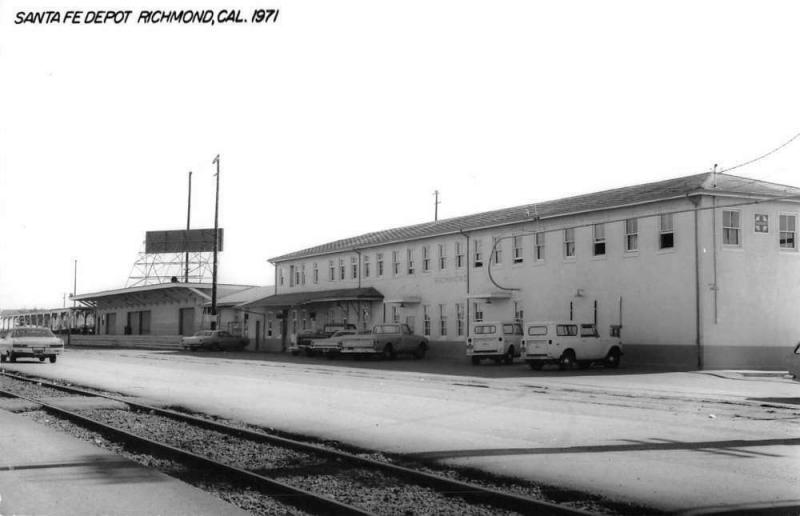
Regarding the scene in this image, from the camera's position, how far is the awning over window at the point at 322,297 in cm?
4984

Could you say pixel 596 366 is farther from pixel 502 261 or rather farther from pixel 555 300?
pixel 502 261

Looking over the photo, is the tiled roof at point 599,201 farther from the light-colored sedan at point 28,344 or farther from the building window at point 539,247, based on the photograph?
the light-colored sedan at point 28,344

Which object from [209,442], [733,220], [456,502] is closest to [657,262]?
[733,220]

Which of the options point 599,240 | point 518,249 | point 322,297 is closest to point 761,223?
point 599,240

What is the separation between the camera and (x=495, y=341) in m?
36.2

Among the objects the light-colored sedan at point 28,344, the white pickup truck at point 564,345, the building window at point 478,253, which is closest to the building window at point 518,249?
the building window at point 478,253

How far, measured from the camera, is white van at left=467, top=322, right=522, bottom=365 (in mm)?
36156

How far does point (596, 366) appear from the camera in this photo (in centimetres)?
3381

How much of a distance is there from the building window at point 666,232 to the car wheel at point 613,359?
14.6 ft

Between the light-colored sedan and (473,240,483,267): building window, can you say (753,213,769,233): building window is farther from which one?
the light-colored sedan

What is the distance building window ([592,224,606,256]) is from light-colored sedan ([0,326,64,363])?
23.0m

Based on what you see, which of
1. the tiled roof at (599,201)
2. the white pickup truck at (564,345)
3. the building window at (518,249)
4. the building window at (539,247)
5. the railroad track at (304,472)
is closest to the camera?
the railroad track at (304,472)

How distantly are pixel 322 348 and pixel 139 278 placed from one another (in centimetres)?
3820

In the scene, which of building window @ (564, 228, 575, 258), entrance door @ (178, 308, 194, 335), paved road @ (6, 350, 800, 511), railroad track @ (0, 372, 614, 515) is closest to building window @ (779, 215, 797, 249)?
paved road @ (6, 350, 800, 511)
